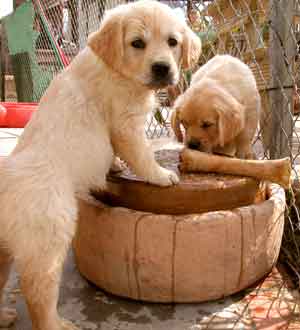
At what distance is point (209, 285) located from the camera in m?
2.19

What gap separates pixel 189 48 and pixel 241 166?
2.37 feet

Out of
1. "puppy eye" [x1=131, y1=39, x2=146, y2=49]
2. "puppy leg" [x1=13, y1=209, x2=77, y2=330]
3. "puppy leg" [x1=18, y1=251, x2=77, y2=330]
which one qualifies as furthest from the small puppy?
"puppy leg" [x1=18, y1=251, x2=77, y2=330]

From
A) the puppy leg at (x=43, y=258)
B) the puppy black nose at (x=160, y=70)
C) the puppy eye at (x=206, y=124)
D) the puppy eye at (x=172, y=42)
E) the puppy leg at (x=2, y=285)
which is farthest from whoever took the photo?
the puppy eye at (x=206, y=124)

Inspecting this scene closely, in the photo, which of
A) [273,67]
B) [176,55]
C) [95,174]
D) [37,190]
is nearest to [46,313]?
[37,190]

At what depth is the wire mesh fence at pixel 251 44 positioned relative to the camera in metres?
2.85

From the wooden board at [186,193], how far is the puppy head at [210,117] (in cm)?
54

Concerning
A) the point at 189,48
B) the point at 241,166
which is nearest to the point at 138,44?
the point at 189,48

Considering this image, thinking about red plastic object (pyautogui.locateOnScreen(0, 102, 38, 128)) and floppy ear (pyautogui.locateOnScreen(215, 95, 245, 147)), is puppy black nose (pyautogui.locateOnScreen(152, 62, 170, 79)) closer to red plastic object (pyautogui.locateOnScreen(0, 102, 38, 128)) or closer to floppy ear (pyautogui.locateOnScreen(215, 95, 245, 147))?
floppy ear (pyautogui.locateOnScreen(215, 95, 245, 147))

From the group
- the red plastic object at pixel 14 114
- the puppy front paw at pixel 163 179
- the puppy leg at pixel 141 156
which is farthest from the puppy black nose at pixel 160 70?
the red plastic object at pixel 14 114

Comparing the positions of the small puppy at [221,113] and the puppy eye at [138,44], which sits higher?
the puppy eye at [138,44]

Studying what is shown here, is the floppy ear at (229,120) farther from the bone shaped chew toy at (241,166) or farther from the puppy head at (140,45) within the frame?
the puppy head at (140,45)

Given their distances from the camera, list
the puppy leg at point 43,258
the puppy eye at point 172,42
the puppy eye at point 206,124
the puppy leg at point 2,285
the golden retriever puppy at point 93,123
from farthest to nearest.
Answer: the puppy eye at point 206,124 < the puppy eye at point 172,42 < the puppy leg at point 2,285 < the golden retriever puppy at point 93,123 < the puppy leg at point 43,258

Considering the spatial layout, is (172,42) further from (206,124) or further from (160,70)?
(206,124)

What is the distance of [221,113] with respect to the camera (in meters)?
2.80
